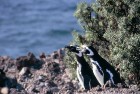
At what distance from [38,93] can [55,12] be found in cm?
1247

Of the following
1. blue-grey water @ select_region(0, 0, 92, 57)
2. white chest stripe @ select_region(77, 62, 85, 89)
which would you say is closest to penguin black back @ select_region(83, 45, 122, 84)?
white chest stripe @ select_region(77, 62, 85, 89)

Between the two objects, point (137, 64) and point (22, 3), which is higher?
point (22, 3)

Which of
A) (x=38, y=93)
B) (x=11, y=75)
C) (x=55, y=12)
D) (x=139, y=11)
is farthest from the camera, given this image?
(x=55, y=12)

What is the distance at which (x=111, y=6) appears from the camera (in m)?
10.7

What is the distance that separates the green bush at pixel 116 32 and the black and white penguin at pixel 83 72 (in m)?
0.33

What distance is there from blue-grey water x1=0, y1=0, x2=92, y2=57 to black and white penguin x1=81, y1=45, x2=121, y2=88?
750cm

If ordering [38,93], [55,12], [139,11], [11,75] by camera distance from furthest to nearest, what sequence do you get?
1. [55,12]
2. [11,75]
3. [38,93]
4. [139,11]

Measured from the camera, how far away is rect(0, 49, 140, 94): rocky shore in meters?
11.3

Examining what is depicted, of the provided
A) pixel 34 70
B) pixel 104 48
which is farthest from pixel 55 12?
pixel 104 48

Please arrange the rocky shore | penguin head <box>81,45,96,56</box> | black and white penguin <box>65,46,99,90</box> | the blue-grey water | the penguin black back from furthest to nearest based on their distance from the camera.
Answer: the blue-grey water < the rocky shore < black and white penguin <box>65,46,99,90</box> < penguin head <box>81,45,96,56</box> < the penguin black back

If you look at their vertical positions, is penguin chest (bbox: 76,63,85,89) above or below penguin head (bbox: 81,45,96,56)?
below

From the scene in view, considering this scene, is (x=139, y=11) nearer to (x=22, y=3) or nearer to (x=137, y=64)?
(x=137, y=64)

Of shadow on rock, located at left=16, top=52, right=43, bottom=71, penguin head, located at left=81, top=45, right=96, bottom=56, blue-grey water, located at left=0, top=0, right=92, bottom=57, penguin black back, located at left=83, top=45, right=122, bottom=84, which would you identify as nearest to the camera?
penguin black back, located at left=83, top=45, right=122, bottom=84

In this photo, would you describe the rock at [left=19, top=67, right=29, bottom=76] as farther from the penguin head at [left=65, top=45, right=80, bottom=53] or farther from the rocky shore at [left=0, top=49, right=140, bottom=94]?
the penguin head at [left=65, top=45, right=80, bottom=53]
